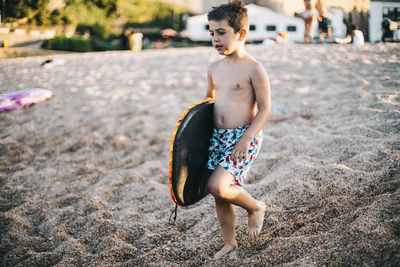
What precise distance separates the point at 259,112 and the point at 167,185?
4.75 ft

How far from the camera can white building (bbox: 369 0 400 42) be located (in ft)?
58.3

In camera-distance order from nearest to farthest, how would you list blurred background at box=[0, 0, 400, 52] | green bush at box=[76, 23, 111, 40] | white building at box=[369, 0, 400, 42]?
blurred background at box=[0, 0, 400, 52] < white building at box=[369, 0, 400, 42] < green bush at box=[76, 23, 111, 40]

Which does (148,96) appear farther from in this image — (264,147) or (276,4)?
(276,4)

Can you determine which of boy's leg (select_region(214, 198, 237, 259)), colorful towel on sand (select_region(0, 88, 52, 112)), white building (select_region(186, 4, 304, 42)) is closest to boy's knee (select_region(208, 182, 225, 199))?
boy's leg (select_region(214, 198, 237, 259))

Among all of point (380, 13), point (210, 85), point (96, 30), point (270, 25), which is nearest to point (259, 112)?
point (210, 85)

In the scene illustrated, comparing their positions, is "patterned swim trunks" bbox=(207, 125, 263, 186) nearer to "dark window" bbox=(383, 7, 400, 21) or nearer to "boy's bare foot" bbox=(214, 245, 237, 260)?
"boy's bare foot" bbox=(214, 245, 237, 260)

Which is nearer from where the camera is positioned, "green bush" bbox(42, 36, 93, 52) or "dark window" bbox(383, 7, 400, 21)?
"green bush" bbox(42, 36, 93, 52)

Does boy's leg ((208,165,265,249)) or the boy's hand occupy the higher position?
the boy's hand

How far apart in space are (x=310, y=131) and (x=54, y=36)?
59.8ft

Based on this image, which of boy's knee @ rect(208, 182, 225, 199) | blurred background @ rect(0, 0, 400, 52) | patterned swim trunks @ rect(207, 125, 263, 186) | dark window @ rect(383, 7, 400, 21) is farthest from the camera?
dark window @ rect(383, 7, 400, 21)

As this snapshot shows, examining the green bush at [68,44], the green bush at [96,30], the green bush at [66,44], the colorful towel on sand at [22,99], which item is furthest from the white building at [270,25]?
the colorful towel on sand at [22,99]

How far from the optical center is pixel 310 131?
11.2ft

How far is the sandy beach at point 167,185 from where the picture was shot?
1757 millimetres

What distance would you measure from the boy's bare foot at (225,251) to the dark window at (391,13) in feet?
68.4
